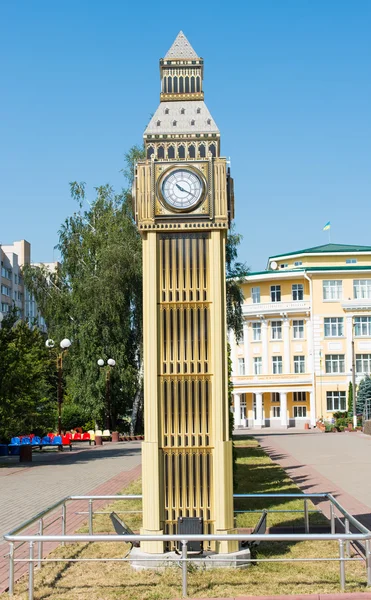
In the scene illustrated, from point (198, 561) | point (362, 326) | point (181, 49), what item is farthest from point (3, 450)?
point (362, 326)

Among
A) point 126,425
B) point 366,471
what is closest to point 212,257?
A: point 366,471

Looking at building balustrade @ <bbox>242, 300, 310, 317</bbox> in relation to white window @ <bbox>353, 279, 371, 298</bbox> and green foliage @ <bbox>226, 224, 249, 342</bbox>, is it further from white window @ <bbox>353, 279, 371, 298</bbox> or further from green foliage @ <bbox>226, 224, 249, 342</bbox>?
green foliage @ <bbox>226, 224, 249, 342</bbox>

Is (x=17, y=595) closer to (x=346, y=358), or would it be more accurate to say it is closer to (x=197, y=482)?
(x=197, y=482)

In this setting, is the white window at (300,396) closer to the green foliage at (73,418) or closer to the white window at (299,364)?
the white window at (299,364)

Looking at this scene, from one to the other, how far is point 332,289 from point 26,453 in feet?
146

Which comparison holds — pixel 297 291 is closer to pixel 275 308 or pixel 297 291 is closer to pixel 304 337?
pixel 275 308

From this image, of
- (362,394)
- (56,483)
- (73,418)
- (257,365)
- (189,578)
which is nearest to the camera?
(189,578)

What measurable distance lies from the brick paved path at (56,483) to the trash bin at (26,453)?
55 centimetres

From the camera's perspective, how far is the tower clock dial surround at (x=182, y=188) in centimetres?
1093

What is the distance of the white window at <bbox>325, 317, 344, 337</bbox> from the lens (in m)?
69.1

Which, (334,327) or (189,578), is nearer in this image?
(189,578)

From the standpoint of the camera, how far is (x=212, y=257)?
1087cm

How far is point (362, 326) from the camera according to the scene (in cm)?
6869

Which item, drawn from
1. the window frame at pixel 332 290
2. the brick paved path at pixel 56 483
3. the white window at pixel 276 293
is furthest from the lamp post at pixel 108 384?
the white window at pixel 276 293
